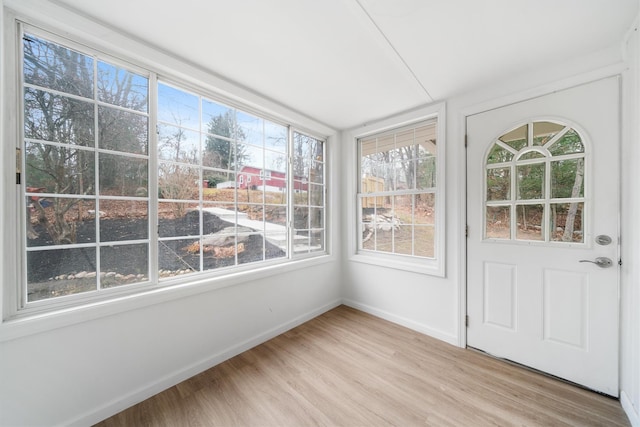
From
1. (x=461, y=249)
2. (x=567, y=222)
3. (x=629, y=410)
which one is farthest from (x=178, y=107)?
(x=629, y=410)

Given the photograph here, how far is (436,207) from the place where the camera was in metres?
2.41

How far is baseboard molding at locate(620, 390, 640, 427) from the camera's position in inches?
52.0

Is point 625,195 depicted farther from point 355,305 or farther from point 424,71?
point 355,305

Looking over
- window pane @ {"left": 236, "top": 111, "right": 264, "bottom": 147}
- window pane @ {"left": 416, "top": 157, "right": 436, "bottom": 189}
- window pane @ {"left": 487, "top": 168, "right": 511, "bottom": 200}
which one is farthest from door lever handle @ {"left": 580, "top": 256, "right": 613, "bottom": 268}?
window pane @ {"left": 236, "top": 111, "right": 264, "bottom": 147}

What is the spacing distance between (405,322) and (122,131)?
3.14 meters

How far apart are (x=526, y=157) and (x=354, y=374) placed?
2.30 m

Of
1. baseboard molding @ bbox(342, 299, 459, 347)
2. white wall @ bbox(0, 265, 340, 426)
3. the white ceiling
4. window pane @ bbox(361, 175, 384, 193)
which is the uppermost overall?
the white ceiling

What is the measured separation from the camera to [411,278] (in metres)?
2.53

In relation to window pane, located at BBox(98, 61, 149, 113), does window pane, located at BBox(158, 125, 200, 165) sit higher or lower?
lower

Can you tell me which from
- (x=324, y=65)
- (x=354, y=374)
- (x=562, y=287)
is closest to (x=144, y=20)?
(x=324, y=65)

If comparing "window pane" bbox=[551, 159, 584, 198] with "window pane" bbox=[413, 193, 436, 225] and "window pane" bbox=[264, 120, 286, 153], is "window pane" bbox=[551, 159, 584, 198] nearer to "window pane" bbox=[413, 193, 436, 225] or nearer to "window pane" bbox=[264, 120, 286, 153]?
"window pane" bbox=[413, 193, 436, 225]

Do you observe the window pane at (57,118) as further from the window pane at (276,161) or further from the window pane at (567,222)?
the window pane at (567,222)

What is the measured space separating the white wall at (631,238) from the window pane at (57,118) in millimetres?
3394

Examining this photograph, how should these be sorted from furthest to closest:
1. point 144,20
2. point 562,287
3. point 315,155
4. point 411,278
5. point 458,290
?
point 315,155 → point 411,278 → point 458,290 → point 562,287 → point 144,20
